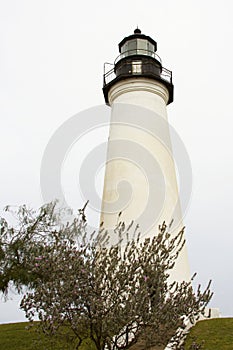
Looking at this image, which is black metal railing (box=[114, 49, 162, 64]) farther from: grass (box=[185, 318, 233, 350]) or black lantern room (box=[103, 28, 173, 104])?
grass (box=[185, 318, 233, 350])

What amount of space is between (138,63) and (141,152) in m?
4.16

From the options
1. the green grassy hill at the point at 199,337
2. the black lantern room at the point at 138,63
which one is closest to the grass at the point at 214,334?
the green grassy hill at the point at 199,337

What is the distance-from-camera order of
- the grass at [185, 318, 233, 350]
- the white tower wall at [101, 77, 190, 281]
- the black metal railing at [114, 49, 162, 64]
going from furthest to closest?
the black metal railing at [114, 49, 162, 64] < the white tower wall at [101, 77, 190, 281] < the grass at [185, 318, 233, 350]

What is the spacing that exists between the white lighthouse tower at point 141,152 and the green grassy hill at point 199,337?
5.74ft

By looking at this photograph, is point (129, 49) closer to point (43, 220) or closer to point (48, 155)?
point (48, 155)

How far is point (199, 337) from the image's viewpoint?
37.9 feet

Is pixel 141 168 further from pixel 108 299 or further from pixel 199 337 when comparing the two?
pixel 108 299

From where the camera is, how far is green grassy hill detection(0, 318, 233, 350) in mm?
10875

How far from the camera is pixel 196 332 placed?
12.0 meters

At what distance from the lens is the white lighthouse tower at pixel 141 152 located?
12766 millimetres

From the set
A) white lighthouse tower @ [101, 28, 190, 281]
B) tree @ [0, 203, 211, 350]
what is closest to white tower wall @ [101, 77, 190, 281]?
white lighthouse tower @ [101, 28, 190, 281]

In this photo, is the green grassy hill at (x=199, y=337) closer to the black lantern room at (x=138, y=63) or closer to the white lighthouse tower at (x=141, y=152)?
the white lighthouse tower at (x=141, y=152)

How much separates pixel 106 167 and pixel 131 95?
119 inches

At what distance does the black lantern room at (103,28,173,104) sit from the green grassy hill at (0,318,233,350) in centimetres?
895
